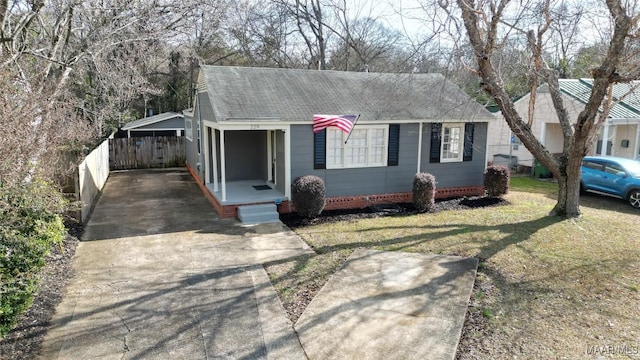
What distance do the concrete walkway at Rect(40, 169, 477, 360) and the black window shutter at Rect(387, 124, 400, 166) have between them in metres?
4.47

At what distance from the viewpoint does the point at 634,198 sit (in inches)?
515

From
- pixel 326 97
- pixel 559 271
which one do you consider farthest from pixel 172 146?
pixel 559 271

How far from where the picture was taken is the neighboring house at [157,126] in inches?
860

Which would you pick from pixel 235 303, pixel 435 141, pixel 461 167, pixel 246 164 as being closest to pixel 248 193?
pixel 246 164

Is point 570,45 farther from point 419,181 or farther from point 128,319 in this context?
point 128,319

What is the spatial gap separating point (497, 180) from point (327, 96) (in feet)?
19.7

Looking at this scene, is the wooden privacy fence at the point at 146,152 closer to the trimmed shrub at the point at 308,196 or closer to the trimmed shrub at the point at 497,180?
the trimmed shrub at the point at 308,196

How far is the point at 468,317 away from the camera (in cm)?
582

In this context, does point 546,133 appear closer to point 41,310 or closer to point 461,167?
point 461,167

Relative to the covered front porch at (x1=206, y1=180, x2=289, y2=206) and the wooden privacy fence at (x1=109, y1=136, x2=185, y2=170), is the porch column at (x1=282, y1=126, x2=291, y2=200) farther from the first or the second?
the wooden privacy fence at (x1=109, y1=136, x2=185, y2=170)

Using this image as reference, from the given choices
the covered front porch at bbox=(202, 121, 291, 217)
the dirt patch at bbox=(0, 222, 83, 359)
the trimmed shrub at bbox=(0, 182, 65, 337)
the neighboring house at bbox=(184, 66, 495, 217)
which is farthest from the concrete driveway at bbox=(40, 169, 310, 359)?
the neighboring house at bbox=(184, 66, 495, 217)

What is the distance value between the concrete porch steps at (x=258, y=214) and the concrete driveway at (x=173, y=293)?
13.3 inches

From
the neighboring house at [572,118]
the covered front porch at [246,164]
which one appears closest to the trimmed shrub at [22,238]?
the covered front porch at [246,164]

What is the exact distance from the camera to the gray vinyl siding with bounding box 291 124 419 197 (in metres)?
11.7
